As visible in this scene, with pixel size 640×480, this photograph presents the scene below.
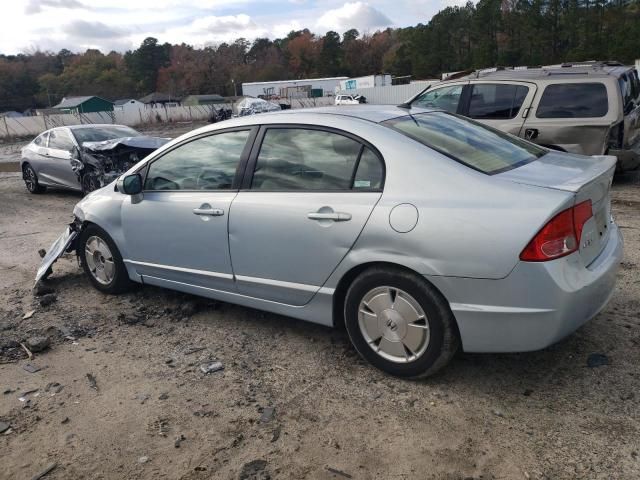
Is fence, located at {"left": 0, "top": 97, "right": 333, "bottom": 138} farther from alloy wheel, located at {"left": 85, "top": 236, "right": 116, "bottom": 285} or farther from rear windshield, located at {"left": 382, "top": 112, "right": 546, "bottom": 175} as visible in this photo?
rear windshield, located at {"left": 382, "top": 112, "right": 546, "bottom": 175}

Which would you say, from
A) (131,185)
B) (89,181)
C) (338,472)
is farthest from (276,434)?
(89,181)

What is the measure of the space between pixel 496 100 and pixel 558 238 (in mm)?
6122

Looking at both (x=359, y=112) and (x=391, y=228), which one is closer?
(x=391, y=228)

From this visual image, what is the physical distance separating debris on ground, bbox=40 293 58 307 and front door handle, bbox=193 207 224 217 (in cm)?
201

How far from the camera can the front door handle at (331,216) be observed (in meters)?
3.32

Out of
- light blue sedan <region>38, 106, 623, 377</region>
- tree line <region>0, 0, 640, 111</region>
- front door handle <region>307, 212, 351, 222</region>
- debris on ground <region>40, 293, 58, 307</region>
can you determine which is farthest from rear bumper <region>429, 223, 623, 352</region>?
tree line <region>0, 0, 640, 111</region>

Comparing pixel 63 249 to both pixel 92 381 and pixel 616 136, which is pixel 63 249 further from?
pixel 616 136

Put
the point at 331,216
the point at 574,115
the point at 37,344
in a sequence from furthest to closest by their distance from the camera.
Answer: the point at 574,115 < the point at 37,344 < the point at 331,216

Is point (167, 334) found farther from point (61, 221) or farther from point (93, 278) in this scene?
point (61, 221)

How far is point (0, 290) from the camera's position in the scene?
5625 mm

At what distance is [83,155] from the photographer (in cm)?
979

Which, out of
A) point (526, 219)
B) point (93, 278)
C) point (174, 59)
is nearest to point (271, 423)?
point (526, 219)

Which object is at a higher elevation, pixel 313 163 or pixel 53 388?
pixel 313 163

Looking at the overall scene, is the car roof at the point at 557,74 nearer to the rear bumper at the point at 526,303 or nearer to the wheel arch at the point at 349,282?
the rear bumper at the point at 526,303
